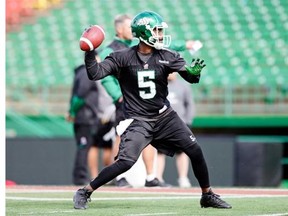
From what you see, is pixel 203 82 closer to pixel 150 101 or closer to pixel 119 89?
pixel 119 89

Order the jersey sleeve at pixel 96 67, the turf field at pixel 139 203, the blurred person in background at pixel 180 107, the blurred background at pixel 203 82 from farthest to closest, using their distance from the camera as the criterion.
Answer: the blurred background at pixel 203 82, the blurred person in background at pixel 180 107, the jersey sleeve at pixel 96 67, the turf field at pixel 139 203

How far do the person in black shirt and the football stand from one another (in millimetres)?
283

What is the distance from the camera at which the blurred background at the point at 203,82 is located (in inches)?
551

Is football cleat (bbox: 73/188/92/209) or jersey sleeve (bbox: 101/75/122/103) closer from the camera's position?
football cleat (bbox: 73/188/92/209)

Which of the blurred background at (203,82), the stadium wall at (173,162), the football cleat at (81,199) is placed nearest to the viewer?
the football cleat at (81,199)

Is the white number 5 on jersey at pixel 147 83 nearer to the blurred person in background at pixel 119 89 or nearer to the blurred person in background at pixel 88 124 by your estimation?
the blurred person in background at pixel 119 89

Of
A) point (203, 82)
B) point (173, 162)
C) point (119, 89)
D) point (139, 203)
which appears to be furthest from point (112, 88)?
point (203, 82)

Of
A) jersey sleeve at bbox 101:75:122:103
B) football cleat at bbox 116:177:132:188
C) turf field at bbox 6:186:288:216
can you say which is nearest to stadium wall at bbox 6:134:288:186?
football cleat at bbox 116:177:132:188

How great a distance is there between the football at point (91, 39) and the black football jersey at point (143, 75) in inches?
12.4

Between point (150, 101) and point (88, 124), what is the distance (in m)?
5.45

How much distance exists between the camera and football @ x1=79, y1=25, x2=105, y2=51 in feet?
22.7

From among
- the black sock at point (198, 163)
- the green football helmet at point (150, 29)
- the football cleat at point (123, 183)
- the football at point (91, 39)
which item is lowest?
the football cleat at point (123, 183)

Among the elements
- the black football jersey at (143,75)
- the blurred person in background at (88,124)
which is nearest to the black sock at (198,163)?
the black football jersey at (143,75)

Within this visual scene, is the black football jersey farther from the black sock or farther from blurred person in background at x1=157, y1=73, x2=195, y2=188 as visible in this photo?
blurred person in background at x1=157, y1=73, x2=195, y2=188
